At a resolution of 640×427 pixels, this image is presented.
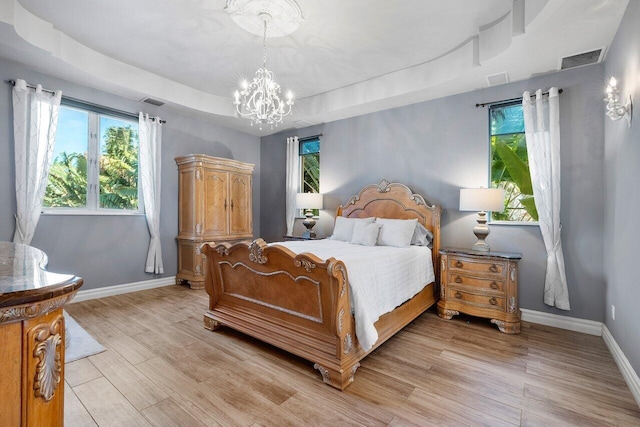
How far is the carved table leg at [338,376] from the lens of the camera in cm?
204

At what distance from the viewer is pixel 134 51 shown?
3566mm

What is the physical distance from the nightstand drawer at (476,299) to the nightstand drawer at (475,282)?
0.08 metres

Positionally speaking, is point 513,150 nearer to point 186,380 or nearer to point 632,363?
point 632,363

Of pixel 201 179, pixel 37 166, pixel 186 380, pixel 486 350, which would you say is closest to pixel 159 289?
pixel 201 179

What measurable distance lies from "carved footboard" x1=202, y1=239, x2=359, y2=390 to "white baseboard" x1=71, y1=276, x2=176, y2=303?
210 cm

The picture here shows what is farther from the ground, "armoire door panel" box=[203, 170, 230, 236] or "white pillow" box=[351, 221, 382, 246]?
"armoire door panel" box=[203, 170, 230, 236]

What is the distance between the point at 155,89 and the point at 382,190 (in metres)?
3.56

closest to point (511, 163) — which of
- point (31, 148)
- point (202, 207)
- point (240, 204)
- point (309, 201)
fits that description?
point (309, 201)

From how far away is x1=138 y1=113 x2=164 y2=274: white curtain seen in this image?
447cm

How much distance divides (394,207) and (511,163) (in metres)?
1.51

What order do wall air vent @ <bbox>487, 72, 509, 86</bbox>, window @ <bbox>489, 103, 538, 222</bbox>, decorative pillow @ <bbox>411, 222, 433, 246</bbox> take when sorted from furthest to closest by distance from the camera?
decorative pillow @ <bbox>411, 222, 433, 246</bbox>, window @ <bbox>489, 103, 538, 222</bbox>, wall air vent @ <bbox>487, 72, 509, 86</bbox>

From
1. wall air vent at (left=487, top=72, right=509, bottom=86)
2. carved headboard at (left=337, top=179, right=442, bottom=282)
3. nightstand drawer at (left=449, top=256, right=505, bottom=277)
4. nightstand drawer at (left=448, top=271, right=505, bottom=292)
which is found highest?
wall air vent at (left=487, top=72, right=509, bottom=86)

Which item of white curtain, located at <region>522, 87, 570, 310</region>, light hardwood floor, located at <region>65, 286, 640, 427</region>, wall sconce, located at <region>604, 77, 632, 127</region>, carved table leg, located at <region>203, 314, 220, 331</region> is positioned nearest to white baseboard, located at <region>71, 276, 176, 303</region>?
light hardwood floor, located at <region>65, 286, 640, 427</region>

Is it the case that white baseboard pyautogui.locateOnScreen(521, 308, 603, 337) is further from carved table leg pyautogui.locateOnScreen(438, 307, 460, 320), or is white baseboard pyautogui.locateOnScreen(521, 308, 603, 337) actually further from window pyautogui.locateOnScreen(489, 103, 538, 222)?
window pyautogui.locateOnScreen(489, 103, 538, 222)
